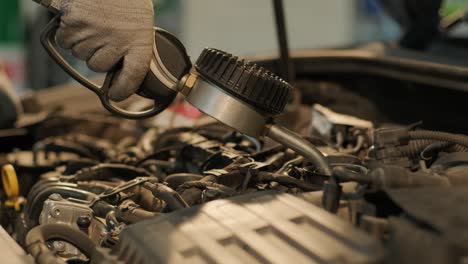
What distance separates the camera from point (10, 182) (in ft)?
3.54

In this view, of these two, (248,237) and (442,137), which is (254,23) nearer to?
(442,137)

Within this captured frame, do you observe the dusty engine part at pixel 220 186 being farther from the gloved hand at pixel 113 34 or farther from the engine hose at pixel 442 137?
the gloved hand at pixel 113 34

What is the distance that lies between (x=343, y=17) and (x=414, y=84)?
2.77 m

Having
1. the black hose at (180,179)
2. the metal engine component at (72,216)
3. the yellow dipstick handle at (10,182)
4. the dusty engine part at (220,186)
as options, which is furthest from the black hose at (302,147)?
the yellow dipstick handle at (10,182)

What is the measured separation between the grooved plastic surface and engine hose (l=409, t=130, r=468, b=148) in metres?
0.23

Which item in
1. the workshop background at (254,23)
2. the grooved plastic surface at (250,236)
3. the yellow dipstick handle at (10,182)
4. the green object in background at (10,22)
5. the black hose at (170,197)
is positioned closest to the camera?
the grooved plastic surface at (250,236)

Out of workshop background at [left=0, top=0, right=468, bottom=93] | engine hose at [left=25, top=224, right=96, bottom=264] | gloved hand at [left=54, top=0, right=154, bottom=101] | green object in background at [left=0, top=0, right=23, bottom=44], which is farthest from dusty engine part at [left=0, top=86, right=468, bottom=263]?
workshop background at [left=0, top=0, right=468, bottom=93]

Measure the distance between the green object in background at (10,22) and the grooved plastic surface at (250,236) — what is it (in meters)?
3.12

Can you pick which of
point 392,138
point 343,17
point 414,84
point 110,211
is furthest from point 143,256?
point 343,17

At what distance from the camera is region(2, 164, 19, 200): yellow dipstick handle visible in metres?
1.08

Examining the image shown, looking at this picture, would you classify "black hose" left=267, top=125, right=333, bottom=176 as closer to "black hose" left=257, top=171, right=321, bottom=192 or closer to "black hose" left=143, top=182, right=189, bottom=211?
"black hose" left=257, top=171, right=321, bottom=192

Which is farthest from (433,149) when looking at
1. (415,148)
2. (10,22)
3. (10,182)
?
(10,22)

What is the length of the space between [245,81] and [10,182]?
→ 47 centimetres

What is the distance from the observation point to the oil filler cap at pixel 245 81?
31.6 inches
